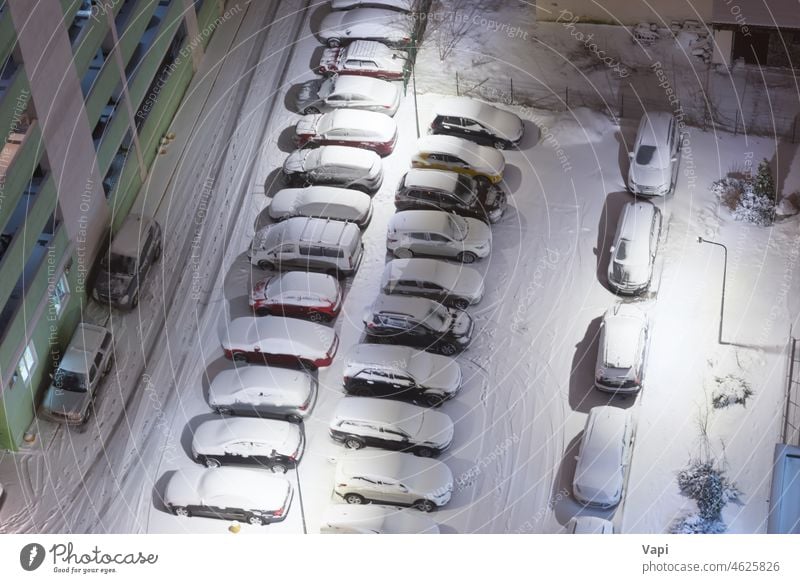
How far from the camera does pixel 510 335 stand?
34062 mm

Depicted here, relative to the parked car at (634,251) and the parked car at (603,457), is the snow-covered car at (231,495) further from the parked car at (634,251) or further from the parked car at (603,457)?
the parked car at (634,251)

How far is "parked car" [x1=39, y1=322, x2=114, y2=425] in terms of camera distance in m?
32.7

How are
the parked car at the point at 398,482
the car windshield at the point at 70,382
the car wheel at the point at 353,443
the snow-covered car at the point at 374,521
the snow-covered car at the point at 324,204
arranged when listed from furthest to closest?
the snow-covered car at the point at 324,204
the car windshield at the point at 70,382
the car wheel at the point at 353,443
the parked car at the point at 398,482
the snow-covered car at the point at 374,521

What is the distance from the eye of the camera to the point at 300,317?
113ft

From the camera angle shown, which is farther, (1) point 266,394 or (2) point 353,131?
(2) point 353,131

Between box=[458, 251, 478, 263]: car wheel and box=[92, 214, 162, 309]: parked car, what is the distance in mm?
7179

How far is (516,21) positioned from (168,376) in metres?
14.7

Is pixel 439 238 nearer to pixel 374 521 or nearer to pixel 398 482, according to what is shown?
pixel 398 482

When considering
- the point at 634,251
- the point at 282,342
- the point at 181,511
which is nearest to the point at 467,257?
the point at 634,251

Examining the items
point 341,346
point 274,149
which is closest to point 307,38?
point 274,149

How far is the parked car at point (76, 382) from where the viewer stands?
1287 inches

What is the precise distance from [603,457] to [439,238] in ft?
23.4

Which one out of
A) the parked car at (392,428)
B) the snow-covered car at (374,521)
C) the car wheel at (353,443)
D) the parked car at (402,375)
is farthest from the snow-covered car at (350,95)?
the snow-covered car at (374,521)

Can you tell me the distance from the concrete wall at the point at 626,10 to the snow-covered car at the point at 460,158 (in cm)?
575
